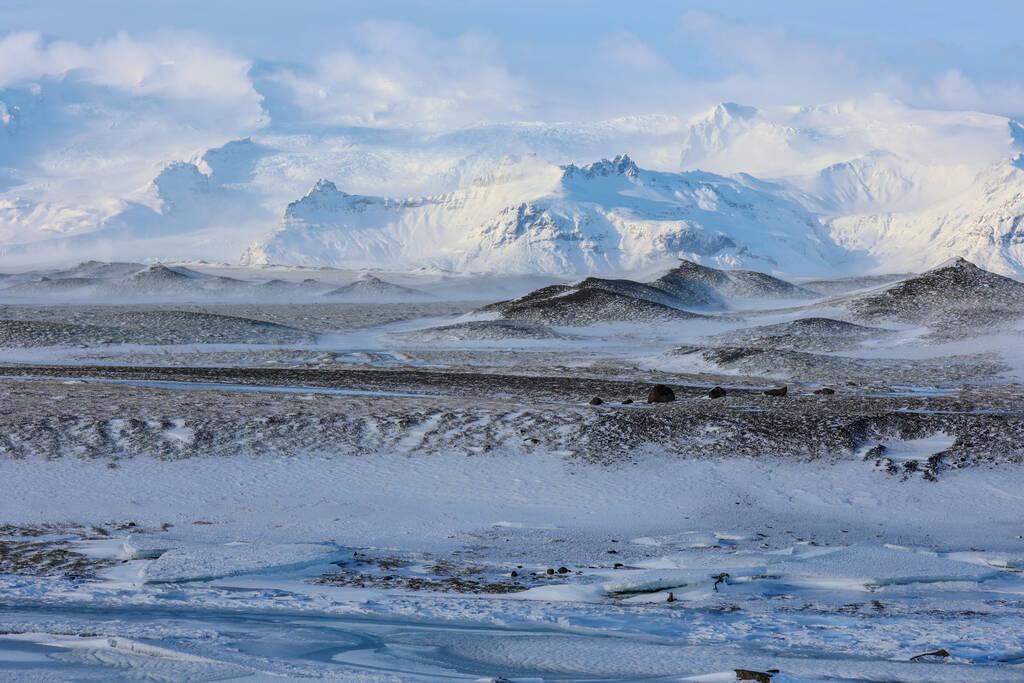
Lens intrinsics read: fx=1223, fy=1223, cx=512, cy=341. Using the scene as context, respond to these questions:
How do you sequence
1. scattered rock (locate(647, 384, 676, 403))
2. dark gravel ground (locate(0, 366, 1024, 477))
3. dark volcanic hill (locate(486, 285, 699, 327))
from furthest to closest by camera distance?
dark volcanic hill (locate(486, 285, 699, 327)) → scattered rock (locate(647, 384, 676, 403)) → dark gravel ground (locate(0, 366, 1024, 477))

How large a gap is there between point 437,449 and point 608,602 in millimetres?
12120

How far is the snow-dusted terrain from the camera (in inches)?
615

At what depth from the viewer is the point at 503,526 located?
78.0 ft

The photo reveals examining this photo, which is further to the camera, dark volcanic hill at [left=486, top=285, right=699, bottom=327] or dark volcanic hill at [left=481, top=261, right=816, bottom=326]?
dark volcanic hill at [left=481, top=261, right=816, bottom=326]

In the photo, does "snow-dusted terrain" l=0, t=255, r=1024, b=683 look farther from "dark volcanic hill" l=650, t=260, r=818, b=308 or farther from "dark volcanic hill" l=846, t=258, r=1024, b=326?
"dark volcanic hill" l=650, t=260, r=818, b=308

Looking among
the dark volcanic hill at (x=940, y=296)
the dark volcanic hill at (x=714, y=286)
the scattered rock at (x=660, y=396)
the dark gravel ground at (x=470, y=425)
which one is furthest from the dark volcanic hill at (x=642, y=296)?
the dark gravel ground at (x=470, y=425)

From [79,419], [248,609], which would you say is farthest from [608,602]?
[79,419]

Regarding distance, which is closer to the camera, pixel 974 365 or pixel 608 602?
pixel 608 602

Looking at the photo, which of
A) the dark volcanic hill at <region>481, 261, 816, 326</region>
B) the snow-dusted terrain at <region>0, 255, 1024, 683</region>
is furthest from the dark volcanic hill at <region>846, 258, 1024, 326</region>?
the snow-dusted terrain at <region>0, 255, 1024, 683</region>

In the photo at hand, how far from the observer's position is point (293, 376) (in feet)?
152

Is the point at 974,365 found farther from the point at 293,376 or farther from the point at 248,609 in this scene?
the point at 248,609

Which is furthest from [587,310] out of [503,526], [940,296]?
[503,526]

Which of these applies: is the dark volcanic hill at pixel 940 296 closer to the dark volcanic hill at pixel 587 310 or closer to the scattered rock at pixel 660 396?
the dark volcanic hill at pixel 587 310

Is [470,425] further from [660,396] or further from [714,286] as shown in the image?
[714,286]
